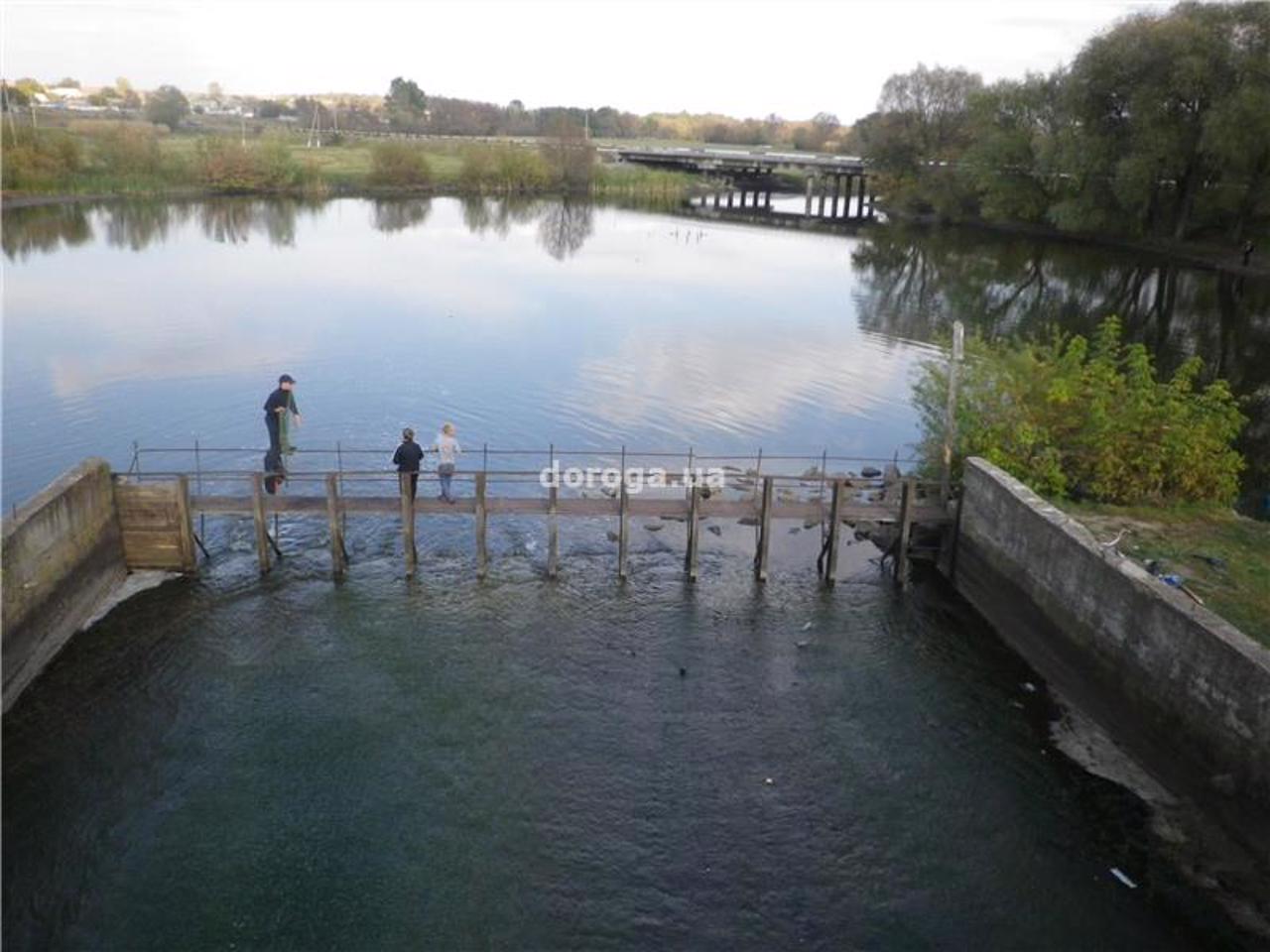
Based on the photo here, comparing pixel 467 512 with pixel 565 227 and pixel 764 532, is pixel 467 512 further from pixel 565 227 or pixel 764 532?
pixel 565 227

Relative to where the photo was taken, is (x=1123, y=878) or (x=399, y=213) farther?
(x=399, y=213)

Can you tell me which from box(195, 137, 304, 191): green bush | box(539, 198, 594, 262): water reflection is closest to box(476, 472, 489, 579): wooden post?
box(539, 198, 594, 262): water reflection

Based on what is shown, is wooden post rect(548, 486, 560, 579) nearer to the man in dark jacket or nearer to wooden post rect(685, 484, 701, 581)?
wooden post rect(685, 484, 701, 581)

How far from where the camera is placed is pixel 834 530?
2162 cm

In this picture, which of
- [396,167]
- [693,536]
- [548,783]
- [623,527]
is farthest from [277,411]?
[396,167]

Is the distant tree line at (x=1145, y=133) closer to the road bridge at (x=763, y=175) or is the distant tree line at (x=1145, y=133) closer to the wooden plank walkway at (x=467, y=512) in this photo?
the road bridge at (x=763, y=175)

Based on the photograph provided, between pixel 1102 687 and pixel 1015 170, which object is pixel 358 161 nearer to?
pixel 1015 170

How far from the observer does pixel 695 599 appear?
20.9 meters

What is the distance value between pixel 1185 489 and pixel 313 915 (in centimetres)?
1915

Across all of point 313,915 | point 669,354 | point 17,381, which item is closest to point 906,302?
point 669,354

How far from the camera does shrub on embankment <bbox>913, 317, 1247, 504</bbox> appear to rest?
71.6ft

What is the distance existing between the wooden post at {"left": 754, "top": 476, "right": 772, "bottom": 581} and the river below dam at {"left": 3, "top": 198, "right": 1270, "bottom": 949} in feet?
1.55

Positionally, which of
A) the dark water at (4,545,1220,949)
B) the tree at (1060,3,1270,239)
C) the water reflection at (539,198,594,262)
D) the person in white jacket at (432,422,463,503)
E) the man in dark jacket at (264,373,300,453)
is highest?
the tree at (1060,3,1270,239)

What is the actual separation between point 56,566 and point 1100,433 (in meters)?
20.7
